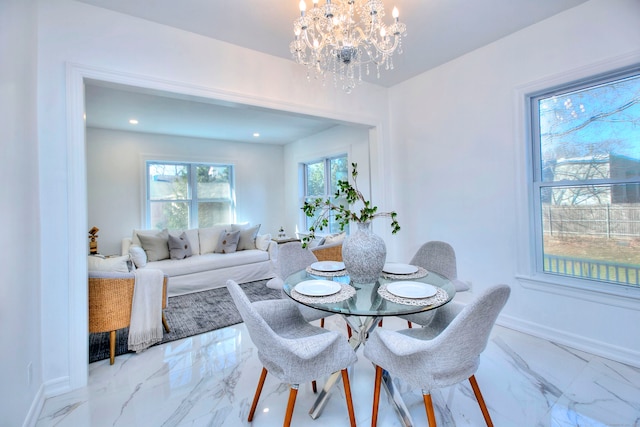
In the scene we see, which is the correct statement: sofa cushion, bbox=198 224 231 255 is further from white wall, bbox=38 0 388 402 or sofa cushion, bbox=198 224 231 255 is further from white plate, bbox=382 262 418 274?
white plate, bbox=382 262 418 274

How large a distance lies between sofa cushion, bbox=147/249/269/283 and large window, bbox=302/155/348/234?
4.55 feet

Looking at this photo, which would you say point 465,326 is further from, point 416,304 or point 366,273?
point 366,273

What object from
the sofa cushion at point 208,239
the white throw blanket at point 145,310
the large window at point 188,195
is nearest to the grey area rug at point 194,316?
the white throw blanket at point 145,310

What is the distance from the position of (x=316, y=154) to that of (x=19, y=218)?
4.26 metres

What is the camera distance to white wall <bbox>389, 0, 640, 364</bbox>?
7.04 ft

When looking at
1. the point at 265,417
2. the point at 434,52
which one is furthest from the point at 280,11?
the point at 265,417

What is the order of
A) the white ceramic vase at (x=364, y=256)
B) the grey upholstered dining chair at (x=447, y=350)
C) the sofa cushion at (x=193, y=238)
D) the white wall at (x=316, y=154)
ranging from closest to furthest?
1. the grey upholstered dining chair at (x=447, y=350)
2. the white ceramic vase at (x=364, y=256)
3. the white wall at (x=316, y=154)
4. the sofa cushion at (x=193, y=238)

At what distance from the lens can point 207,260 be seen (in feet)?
14.2

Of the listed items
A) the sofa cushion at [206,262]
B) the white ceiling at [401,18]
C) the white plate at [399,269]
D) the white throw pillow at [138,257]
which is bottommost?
the sofa cushion at [206,262]

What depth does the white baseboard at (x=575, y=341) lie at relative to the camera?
209cm

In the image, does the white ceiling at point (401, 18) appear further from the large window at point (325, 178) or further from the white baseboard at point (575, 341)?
the white baseboard at point (575, 341)

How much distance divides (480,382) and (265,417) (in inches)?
55.7

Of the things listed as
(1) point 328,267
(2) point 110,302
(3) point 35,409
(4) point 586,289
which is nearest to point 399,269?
(1) point 328,267

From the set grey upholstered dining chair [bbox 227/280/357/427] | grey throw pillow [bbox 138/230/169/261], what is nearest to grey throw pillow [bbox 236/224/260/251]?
grey throw pillow [bbox 138/230/169/261]
